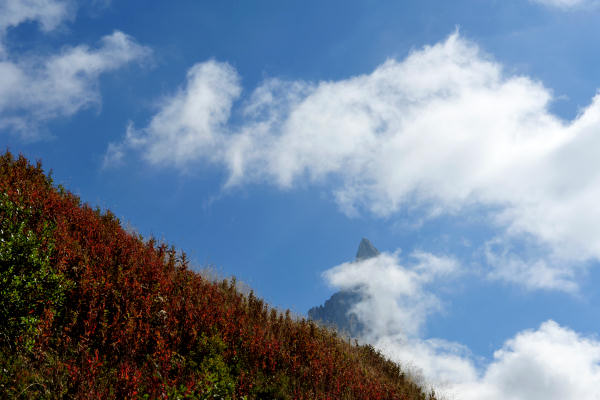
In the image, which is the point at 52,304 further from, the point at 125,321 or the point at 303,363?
the point at 303,363

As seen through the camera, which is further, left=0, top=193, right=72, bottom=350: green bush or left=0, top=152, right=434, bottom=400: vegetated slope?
left=0, top=193, right=72, bottom=350: green bush

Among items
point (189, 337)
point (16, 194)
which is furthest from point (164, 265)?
point (16, 194)

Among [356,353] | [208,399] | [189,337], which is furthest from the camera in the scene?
[356,353]

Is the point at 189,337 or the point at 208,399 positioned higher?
the point at 189,337

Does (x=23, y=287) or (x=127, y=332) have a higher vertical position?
(x=23, y=287)

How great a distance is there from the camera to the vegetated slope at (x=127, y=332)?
17.7ft

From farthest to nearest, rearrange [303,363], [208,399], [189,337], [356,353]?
[356,353] < [303,363] < [189,337] < [208,399]

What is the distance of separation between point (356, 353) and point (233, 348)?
14.0 feet

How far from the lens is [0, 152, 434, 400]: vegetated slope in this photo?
17.7 feet

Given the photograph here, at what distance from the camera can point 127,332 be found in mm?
6328

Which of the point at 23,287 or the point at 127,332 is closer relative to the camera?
the point at 23,287

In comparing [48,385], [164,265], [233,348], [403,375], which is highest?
[164,265]

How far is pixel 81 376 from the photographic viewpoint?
5074mm

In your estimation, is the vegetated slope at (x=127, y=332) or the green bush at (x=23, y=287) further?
the green bush at (x=23, y=287)
